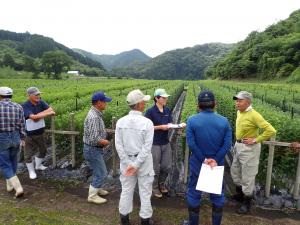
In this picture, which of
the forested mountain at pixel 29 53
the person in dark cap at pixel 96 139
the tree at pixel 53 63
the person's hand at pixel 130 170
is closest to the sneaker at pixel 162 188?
the person in dark cap at pixel 96 139

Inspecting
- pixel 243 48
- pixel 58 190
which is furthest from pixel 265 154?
pixel 243 48

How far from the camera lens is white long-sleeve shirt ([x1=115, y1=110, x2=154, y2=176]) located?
4453 millimetres

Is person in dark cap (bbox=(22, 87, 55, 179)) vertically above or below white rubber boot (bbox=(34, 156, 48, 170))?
above

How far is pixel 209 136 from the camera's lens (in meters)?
4.23

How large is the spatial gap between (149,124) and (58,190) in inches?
124

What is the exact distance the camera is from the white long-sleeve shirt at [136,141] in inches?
175

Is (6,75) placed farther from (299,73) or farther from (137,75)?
(137,75)

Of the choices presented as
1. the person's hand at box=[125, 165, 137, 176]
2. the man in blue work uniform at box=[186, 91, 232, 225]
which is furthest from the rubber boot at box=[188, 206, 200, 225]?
the person's hand at box=[125, 165, 137, 176]

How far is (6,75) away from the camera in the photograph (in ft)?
230

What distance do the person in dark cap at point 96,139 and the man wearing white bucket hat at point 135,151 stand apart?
84 cm

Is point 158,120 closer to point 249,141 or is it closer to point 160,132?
point 160,132

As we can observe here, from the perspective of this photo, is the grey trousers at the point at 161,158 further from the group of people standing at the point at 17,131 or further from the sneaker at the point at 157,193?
the group of people standing at the point at 17,131

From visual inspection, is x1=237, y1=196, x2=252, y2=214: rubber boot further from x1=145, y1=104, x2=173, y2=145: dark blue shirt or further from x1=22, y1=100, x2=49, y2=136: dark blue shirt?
x1=22, y1=100, x2=49, y2=136: dark blue shirt

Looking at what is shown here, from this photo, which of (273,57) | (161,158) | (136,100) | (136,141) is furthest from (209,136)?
(273,57)
